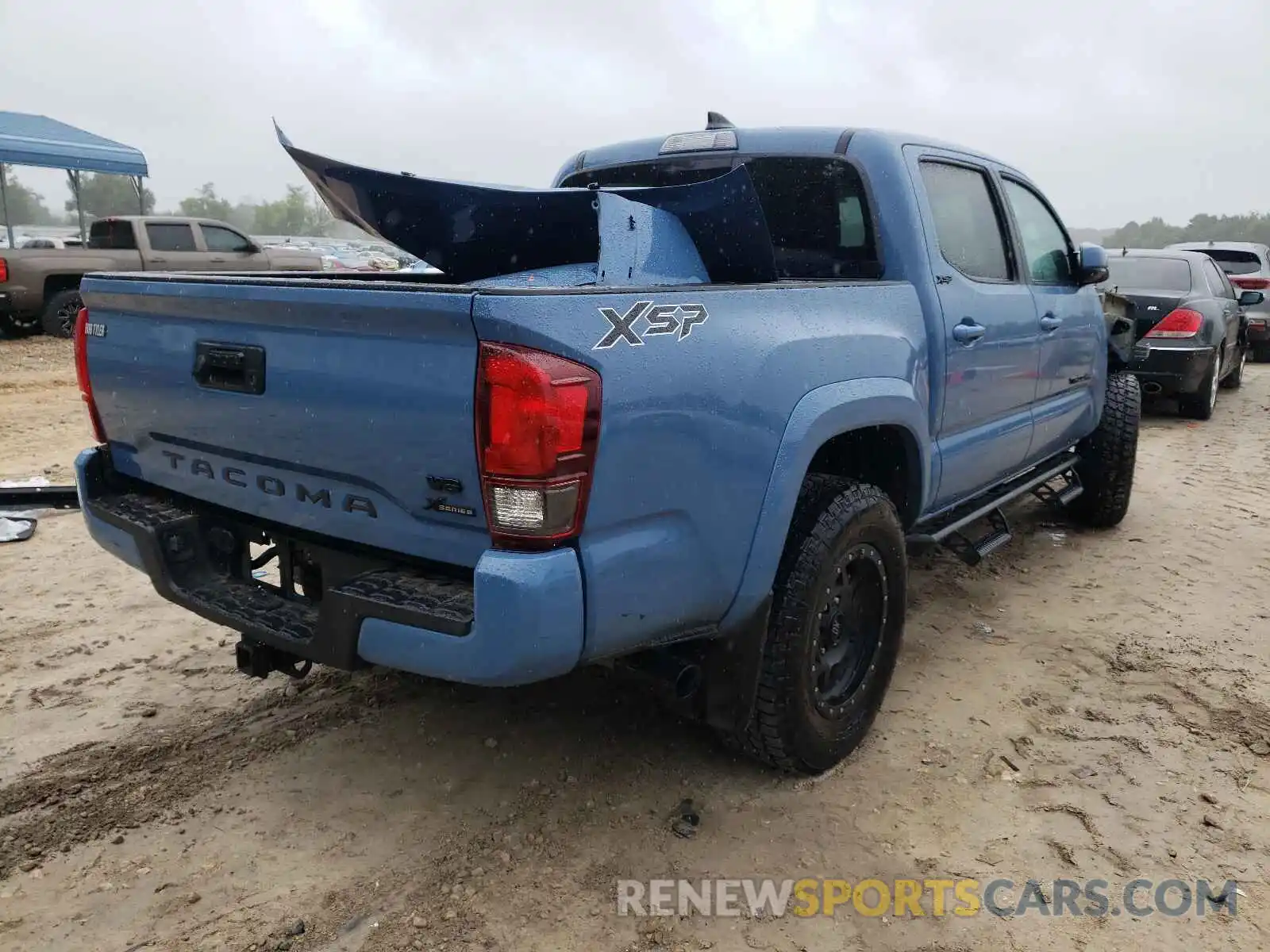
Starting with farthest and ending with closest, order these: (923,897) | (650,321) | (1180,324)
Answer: (1180,324)
(923,897)
(650,321)

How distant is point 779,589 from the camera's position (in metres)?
2.60

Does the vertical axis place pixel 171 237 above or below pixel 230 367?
above

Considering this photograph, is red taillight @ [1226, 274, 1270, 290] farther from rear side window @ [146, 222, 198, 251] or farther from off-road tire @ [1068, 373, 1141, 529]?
rear side window @ [146, 222, 198, 251]

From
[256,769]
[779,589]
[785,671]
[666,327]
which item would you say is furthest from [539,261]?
[256,769]

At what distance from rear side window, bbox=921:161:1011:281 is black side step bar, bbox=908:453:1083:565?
94 cm

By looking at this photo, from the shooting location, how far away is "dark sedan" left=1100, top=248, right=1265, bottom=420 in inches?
338

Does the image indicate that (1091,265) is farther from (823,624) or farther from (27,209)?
(27,209)

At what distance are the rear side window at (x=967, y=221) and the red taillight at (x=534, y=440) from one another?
6.50ft

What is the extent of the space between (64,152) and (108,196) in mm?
15032

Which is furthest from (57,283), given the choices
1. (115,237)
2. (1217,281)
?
(1217,281)

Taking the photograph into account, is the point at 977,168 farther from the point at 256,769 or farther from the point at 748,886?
the point at 256,769

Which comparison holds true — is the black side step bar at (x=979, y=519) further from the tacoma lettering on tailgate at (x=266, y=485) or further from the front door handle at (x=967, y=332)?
the tacoma lettering on tailgate at (x=266, y=485)

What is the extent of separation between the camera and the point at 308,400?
2.24 m

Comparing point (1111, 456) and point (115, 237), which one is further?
point (115, 237)
